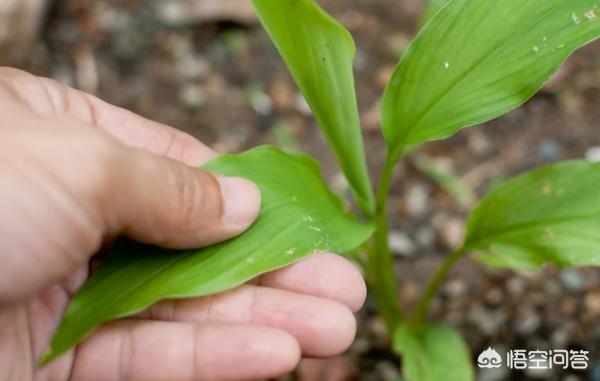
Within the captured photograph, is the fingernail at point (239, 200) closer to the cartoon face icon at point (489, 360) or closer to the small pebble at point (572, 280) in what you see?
the cartoon face icon at point (489, 360)

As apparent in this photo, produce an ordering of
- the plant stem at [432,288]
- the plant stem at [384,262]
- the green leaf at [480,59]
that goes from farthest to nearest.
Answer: the plant stem at [432,288]
the plant stem at [384,262]
the green leaf at [480,59]

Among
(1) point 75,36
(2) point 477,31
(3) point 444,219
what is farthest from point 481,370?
(1) point 75,36

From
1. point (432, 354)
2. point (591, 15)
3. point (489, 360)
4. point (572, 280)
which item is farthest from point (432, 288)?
point (591, 15)

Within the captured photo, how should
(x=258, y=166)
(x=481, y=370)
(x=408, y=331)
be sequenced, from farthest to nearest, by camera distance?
(x=481, y=370), (x=408, y=331), (x=258, y=166)

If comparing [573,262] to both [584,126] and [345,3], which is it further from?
[345,3]

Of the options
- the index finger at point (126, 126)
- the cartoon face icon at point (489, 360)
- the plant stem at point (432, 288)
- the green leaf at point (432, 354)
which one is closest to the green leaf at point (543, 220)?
the plant stem at point (432, 288)

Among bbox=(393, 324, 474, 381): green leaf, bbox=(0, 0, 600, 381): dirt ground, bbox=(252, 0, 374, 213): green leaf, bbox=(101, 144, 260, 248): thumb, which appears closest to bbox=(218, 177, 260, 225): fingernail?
bbox=(101, 144, 260, 248): thumb

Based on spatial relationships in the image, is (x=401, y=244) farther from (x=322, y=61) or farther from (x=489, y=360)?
(x=322, y=61)
